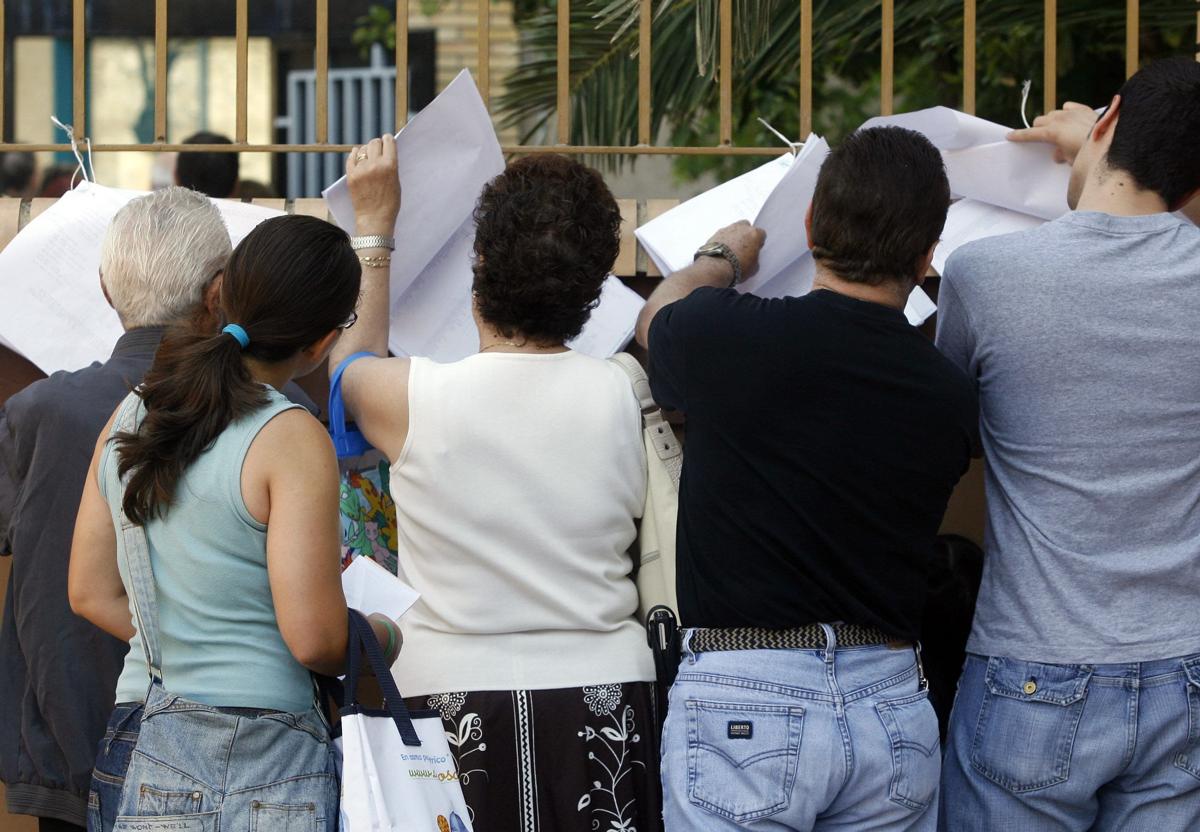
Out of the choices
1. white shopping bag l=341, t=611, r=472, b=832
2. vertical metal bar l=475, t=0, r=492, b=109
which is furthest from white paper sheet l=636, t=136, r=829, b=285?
white shopping bag l=341, t=611, r=472, b=832

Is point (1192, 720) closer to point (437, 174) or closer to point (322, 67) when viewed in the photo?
point (437, 174)

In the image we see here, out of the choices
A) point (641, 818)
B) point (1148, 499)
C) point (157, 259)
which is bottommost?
point (641, 818)

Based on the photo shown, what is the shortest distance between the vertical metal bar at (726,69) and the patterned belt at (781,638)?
124cm

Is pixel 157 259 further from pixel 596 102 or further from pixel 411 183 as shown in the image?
pixel 596 102

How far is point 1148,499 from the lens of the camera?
2.42 metres

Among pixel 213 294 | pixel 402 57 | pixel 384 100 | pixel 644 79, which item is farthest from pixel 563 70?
pixel 384 100

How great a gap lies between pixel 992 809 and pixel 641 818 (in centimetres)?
55

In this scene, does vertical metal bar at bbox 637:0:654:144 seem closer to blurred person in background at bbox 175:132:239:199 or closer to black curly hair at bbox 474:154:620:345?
black curly hair at bbox 474:154:620:345

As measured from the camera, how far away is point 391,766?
2.16 meters

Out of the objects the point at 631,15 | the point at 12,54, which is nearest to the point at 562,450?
the point at 631,15

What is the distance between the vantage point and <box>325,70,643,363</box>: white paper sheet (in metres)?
2.86

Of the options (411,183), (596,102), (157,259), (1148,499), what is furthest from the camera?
(596,102)

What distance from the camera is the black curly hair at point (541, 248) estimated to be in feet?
8.18

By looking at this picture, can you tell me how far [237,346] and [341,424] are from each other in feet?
1.23
